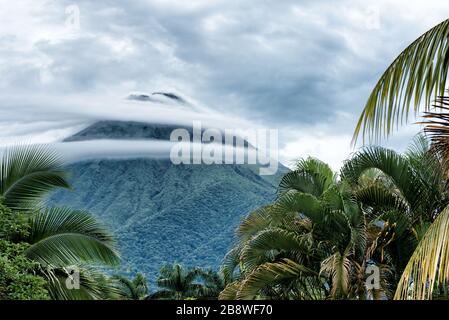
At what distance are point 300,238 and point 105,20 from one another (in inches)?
3775

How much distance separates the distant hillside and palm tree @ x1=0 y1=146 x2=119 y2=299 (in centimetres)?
6267

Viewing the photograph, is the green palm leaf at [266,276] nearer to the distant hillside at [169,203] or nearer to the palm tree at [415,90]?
the palm tree at [415,90]

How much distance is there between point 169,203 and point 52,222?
73.3 metres

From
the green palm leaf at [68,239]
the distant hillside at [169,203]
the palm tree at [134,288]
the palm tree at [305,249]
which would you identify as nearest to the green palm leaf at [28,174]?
the green palm leaf at [68,239]

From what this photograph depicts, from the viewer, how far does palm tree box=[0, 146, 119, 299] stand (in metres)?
10.5

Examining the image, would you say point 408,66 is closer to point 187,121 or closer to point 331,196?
Result: point 331,196

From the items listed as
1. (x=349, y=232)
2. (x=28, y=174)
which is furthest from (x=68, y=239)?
(x=349, y=232)

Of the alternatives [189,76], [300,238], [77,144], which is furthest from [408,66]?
[189,76]

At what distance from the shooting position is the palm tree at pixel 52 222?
34.4 ft

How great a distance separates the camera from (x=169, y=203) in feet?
275

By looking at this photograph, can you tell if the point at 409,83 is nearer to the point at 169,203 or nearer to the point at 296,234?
the point at 296,234

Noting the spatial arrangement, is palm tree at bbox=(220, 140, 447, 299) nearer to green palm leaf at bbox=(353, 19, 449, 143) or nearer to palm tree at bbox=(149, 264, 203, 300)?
green palm leaf at bbox=(353, 19, 449, 143)

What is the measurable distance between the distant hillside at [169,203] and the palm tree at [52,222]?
62667 millimetres

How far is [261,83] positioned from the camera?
316 ft
